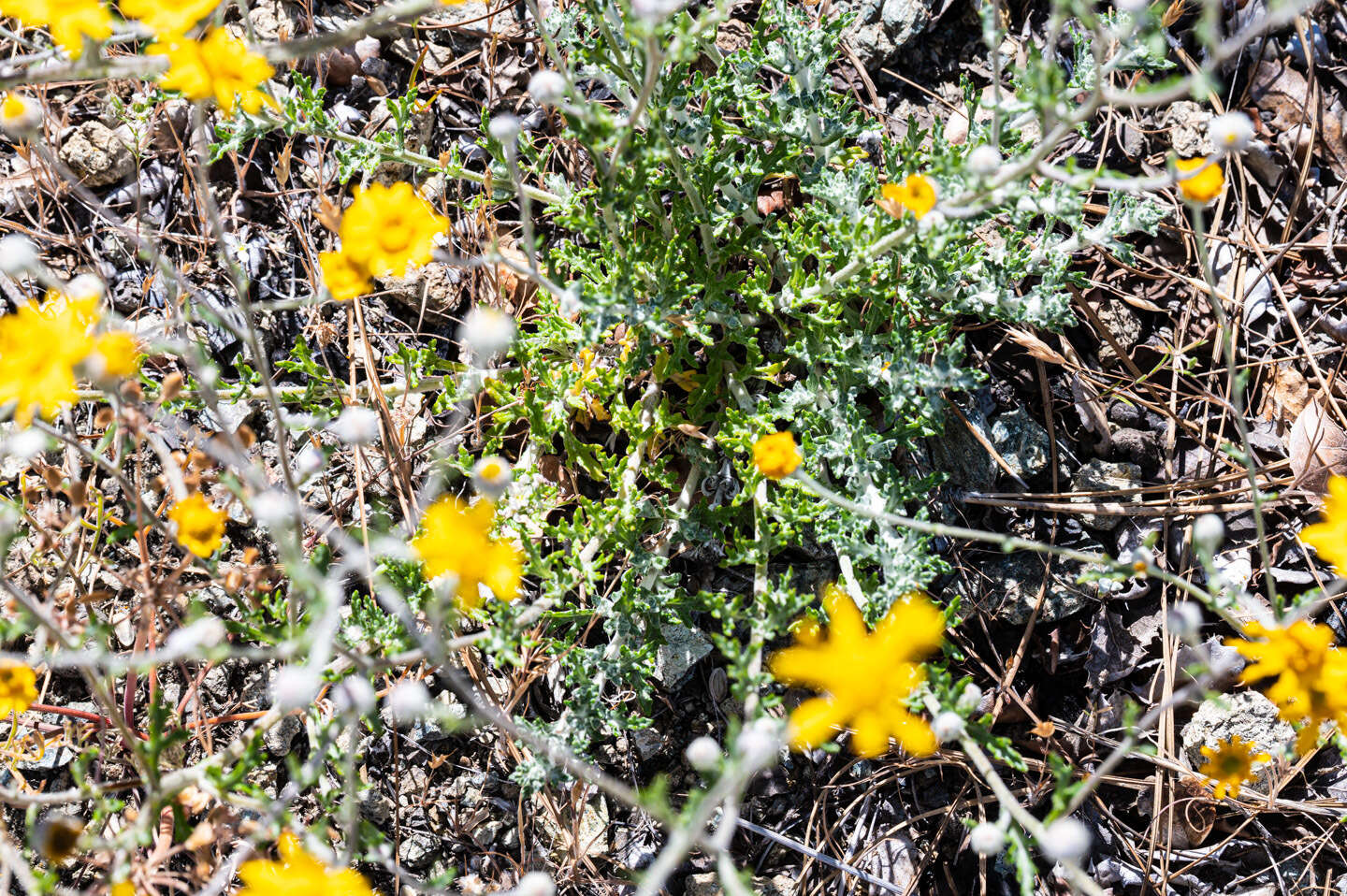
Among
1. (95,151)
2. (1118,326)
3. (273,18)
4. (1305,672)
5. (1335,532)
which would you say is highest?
(273,18)

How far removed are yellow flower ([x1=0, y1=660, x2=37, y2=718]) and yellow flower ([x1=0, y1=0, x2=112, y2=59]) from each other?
160 cm

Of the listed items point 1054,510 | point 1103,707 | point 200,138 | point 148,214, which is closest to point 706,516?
point 1054,510

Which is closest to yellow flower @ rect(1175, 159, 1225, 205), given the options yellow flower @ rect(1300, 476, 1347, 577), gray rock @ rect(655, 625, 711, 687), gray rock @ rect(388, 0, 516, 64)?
yellow flower @ rect(1300, 476, 1347, 577)

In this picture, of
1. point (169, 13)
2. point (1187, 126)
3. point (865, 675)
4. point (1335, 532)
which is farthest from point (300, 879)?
point (1187, 126)

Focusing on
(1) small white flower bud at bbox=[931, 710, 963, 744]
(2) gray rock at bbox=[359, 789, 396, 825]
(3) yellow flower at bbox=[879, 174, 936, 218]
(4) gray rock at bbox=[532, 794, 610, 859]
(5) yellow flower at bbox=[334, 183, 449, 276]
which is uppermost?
(5) yellow flower at bbox=[334, 183, 449, 276]

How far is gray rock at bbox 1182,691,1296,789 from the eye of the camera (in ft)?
11.5

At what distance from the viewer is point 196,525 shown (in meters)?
2.68

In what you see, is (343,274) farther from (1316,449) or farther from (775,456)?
(1316,449)

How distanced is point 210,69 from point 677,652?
2328 millimetres

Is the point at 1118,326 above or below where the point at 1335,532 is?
above

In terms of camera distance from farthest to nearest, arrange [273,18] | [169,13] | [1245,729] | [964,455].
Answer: [273,18]
[964,455]
[1245,729]
[169,13]

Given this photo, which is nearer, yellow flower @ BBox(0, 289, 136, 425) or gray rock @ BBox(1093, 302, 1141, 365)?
Result: yellow flower @ BBox(0, 289, 136, 425)

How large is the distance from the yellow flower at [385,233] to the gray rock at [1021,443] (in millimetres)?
2209

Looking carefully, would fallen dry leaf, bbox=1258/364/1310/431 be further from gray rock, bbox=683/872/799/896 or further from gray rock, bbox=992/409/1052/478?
gray rock, bbox=683/872/799/896
